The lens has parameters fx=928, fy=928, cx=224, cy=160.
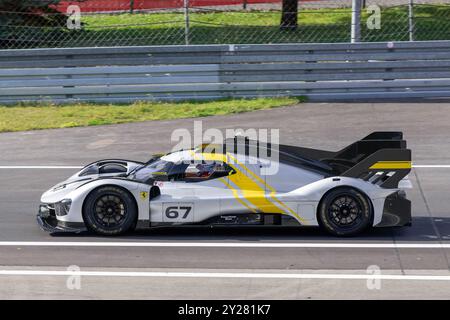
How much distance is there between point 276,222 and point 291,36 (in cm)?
1176

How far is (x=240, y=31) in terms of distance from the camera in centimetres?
2200

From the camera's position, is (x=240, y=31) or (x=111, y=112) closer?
(x=111, y=112)

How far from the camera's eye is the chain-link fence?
20891 millimetres

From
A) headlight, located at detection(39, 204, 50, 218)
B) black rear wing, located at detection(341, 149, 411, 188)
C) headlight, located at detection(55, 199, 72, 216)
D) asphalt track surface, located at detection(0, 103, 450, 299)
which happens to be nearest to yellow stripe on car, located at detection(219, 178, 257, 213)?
asphalt track surface, located at detection(0, 103, 450, 299)

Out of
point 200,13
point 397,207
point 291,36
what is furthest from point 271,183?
point 200,13

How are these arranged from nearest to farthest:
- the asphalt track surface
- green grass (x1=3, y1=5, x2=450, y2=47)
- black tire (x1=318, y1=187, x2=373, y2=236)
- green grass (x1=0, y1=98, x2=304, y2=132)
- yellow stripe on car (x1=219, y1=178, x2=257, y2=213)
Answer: the asphalt track surface
black tire (x1=318, y1=187, x2=373, y2=236)
yellow stripe on car (x1=219, y1=178, x2=257, y2=213)
green grass (x1=0, y1=98, x2=304, y2=132)
green grass (x1=3, y1=5, x2=450, y2=47)

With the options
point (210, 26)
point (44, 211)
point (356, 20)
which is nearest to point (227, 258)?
point (44, 211)

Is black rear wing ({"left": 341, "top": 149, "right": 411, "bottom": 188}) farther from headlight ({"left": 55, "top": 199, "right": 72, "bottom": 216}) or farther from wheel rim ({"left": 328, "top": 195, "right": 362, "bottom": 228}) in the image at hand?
headlight ({"left": 55, "top": 199, "right": 72, "bottom": 216})

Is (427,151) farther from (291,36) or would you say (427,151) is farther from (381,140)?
(291,36)

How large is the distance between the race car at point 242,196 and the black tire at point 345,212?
0.04ft

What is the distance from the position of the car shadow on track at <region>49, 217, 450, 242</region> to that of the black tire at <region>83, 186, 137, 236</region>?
0.43 ft

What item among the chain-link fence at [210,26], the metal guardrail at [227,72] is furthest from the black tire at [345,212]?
the chain-link fence at [210,26]

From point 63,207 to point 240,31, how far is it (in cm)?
1225

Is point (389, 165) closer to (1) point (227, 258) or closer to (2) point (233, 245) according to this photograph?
(2) point (233, 245)
